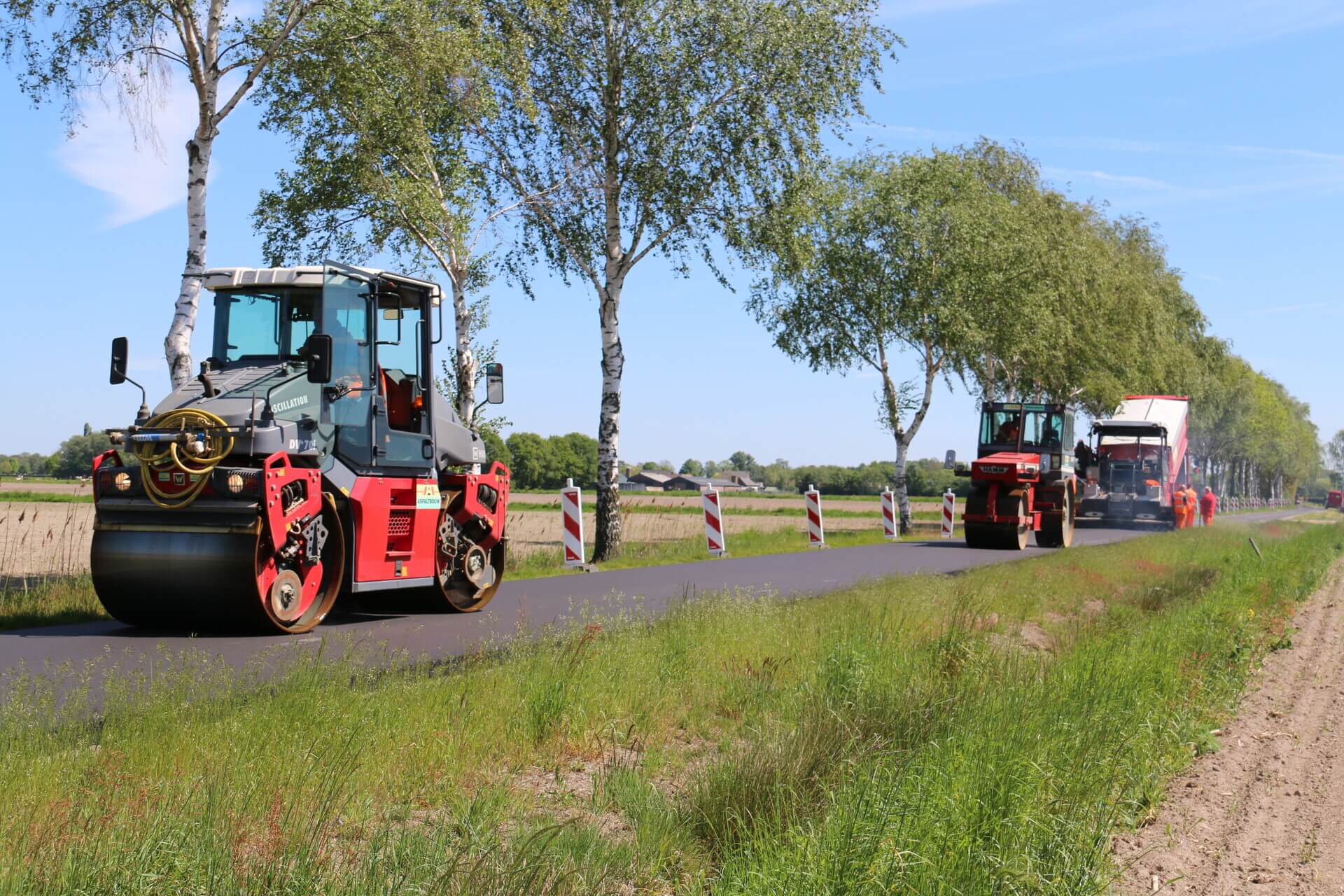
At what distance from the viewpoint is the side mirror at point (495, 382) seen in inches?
Answer: 515

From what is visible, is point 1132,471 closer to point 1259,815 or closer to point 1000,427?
point 1000,427

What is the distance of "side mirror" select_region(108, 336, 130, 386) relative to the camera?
10.9 metres

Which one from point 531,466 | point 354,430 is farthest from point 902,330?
point 531,466

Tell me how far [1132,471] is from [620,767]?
36.3 meters

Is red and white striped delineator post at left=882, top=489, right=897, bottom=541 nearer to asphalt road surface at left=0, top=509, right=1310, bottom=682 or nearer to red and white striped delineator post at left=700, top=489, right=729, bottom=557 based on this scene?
asphalt road surface at left=0, top=509, right=1310, bottom=682

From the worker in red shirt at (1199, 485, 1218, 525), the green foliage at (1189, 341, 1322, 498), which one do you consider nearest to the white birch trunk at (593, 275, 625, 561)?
the worker in red shirt at (1199, 485, 1218, 525)

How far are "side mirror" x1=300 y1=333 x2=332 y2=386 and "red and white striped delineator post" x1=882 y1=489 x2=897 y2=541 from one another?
2304 cm

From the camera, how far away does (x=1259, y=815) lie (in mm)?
7215

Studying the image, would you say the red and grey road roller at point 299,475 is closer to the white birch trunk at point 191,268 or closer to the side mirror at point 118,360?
the side mirror at point 118,360

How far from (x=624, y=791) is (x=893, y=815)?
1371mm

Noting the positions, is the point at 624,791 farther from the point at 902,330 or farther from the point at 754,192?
the point at 902,330

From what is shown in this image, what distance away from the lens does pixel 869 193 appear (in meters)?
37.1

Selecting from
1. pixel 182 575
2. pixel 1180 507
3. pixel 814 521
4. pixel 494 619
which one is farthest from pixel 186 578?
pixel 1180 507

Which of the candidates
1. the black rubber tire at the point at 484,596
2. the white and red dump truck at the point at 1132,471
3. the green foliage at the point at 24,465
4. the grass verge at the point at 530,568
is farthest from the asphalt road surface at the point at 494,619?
the green foliage at the point at 24,465
